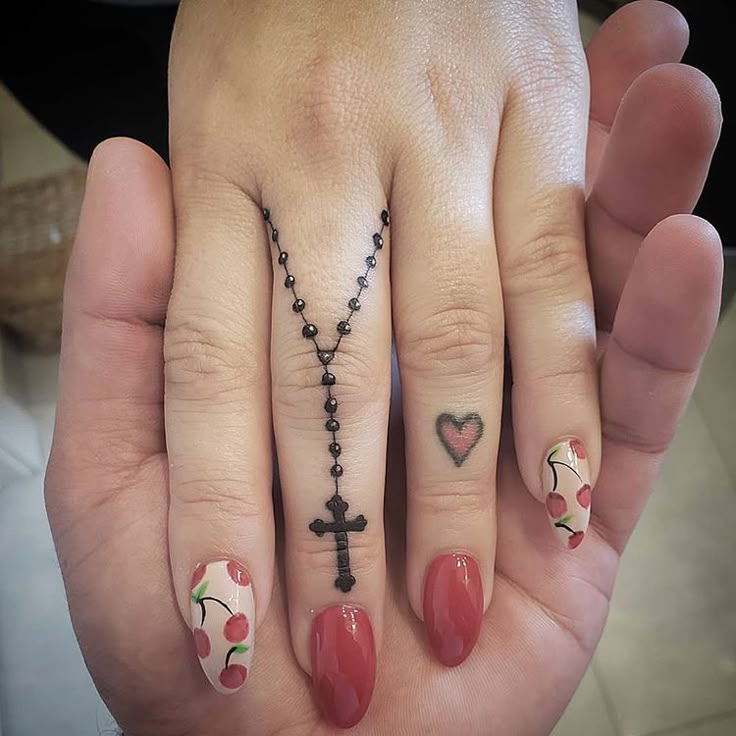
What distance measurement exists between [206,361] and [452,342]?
17 cm

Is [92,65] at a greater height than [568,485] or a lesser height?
greater

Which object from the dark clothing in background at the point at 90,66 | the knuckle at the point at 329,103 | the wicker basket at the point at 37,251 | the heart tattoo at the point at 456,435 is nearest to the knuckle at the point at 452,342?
the heart tattoo at the point at 456,435

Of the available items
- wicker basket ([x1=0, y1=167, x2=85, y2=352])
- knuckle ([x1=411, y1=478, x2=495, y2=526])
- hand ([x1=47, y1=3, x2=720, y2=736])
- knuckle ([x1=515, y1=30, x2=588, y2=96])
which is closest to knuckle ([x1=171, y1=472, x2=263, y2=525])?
hand ([x1=47, y1=3, x2=720, y2=736])

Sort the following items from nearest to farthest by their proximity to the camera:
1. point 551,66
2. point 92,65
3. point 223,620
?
point 223,620 → point 551,66 → point 92,65

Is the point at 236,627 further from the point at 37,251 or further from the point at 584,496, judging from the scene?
the point at 37,251

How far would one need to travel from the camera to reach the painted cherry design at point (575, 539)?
1.82 feet

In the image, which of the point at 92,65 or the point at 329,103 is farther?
the point at 92,65

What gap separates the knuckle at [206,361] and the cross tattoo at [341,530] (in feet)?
0.35

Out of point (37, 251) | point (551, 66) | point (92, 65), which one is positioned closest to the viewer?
point (551, 66)

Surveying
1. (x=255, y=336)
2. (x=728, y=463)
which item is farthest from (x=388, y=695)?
(x=728, y=463)

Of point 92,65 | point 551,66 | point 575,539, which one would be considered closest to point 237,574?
point 575,539

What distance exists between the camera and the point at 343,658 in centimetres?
53

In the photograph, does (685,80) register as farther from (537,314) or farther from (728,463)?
(728,463)

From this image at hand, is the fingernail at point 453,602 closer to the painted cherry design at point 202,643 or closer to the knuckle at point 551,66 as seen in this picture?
the painted cherry design at point 202,643
